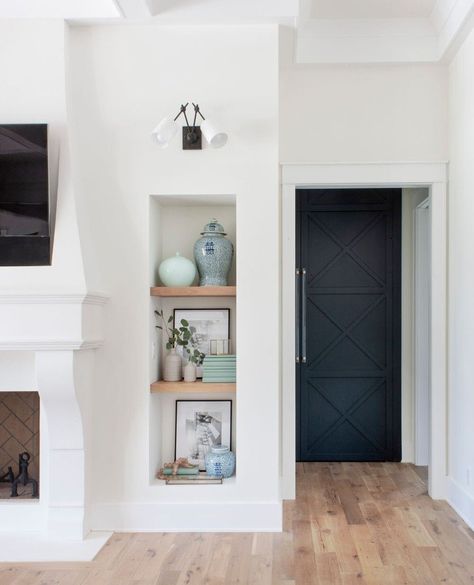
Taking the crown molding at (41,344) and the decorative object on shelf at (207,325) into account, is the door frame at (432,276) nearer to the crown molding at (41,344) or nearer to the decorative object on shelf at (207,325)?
the decorative object on shelf at (207,325)

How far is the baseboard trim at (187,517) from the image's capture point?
11.4 ft

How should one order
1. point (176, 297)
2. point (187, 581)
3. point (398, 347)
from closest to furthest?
point (187, 581) < point (176, 297) < point (398, 347)

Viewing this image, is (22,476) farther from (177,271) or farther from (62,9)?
(62,9)

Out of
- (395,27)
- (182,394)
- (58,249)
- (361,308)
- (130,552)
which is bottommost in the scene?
(130,552)

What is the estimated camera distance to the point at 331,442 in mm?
5309

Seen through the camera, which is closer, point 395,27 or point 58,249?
point 58,249

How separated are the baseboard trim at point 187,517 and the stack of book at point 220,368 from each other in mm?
662

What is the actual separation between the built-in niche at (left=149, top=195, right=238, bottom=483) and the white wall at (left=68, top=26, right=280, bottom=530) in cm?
9

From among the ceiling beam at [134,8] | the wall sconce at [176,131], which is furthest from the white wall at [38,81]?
the wall sconce at [176,131]

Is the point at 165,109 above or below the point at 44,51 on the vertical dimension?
below

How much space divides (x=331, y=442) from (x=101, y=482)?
2.32 meters

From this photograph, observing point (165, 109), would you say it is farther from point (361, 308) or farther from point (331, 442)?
point (331, 442)

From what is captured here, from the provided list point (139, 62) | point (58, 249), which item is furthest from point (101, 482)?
point (139, 62)

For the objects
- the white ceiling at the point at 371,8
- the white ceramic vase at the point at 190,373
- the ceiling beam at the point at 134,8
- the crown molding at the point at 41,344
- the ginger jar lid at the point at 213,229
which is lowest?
the white ceramic vase at the point at 190,373
